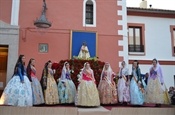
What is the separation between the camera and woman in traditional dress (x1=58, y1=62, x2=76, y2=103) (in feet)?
23.6

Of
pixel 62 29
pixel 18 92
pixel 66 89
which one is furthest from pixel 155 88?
pixel 62 29

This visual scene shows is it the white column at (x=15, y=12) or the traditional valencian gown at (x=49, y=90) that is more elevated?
the white column at (x=15, y=12)

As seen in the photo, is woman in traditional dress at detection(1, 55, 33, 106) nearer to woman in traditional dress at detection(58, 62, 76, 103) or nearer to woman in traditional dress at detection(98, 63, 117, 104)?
woman in traditional dress at detection(58, 62, 76, 103)

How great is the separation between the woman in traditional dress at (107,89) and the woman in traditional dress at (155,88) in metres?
1.06

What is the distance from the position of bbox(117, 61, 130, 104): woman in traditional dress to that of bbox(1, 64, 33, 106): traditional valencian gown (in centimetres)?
281

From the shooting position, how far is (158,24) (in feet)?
40.3

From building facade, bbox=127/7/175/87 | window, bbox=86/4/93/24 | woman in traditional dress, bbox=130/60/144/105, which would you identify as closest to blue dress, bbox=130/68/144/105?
woman in traditional dress, bbox=130/60/144/105

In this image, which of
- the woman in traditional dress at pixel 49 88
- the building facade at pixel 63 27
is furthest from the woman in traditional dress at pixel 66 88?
the building facade at pixel 63 27

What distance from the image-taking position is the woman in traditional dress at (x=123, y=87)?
7145 mm

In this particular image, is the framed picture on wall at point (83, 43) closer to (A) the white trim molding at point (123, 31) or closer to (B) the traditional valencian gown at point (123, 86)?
(A) the white trim molding at point (123, 31)

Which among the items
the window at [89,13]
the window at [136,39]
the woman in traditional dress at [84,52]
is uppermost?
the window at [89,13]

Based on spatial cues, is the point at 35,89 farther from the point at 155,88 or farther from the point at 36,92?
the point at 155,88

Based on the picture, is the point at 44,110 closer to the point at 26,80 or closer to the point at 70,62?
the point at 26,80

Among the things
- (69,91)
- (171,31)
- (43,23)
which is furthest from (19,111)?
(171,31)
